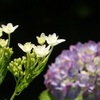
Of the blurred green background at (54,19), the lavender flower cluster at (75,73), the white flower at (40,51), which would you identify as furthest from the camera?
the blurred green background at (54,19)

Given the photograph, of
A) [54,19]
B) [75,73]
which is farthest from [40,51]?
[54,19]

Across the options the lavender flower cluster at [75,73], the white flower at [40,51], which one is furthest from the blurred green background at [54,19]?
the white flower at [40,51]

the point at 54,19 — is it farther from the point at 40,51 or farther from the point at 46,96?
the point at 40,51

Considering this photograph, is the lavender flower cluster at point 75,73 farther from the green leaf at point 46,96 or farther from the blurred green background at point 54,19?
the blurred green background at point 54,19

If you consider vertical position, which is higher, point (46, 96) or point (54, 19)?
point (54, 19)

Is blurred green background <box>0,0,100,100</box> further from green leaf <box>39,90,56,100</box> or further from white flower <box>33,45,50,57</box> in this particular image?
white flower <box>33,45,50,57</box>

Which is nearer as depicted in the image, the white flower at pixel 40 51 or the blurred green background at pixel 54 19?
the white flower at pixel 40 51
